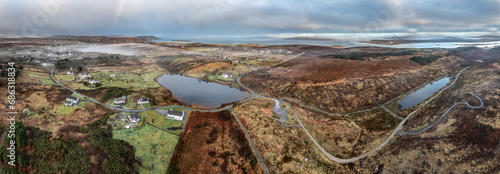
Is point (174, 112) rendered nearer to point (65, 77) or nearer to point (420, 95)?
point (65, 77)

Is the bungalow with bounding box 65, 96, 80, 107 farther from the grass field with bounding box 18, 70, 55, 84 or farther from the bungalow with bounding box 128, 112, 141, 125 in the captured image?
the grass field with bounding box 18, 70, 55, 84

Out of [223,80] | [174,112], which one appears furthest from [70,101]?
[223,80]

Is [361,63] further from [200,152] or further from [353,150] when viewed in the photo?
[200,152]

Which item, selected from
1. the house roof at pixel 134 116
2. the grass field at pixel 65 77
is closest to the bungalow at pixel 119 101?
the house roof at pixel 134 116

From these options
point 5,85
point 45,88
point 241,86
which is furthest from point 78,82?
point 241,86

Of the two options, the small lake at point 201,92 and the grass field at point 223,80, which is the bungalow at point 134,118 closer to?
the small lake at point 201,92

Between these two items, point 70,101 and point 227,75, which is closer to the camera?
point 70,101

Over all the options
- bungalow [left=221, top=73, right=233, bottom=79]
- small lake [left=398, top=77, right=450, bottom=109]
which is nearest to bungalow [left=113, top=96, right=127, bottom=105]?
bungalow [left=221, top=73, right=233, bottom=79]
